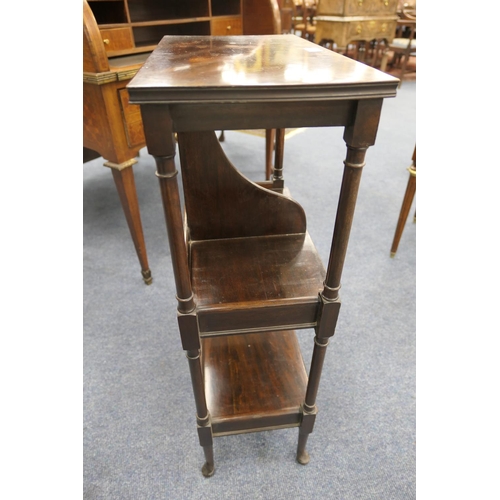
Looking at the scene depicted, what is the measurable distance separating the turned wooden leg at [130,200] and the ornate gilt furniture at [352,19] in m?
2.76

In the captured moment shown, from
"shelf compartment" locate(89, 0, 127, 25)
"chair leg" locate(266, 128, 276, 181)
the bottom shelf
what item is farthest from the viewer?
"chair leg" locate(266, 128, 276, 181)

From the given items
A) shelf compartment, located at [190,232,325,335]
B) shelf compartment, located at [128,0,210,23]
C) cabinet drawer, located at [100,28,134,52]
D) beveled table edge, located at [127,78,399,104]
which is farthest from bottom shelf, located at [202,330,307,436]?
shelf compartment, located at [128,0,210,23]

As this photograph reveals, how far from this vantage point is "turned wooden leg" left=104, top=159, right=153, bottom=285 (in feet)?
3.53

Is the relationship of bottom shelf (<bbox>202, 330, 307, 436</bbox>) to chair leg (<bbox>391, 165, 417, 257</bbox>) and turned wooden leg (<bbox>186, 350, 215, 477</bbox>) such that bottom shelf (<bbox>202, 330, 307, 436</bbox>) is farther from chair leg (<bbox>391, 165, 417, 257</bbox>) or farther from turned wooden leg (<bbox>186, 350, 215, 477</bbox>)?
chair leg (<bbox>391, 165, 417, 257</bbox>)

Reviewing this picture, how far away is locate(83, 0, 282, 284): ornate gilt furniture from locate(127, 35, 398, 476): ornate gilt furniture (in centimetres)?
33

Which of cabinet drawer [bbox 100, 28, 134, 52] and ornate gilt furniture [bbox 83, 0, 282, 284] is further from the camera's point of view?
cabinet drawer [bbox 100, 28, 134, 52]

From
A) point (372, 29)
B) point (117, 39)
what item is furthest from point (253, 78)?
point (372, 29)

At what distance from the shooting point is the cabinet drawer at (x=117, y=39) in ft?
3.64

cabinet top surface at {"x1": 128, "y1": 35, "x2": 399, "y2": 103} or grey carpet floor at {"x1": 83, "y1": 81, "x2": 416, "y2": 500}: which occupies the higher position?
cabinet top surface at {"x1": 128, "y1": 35, "x2": 399, "y2": 103}

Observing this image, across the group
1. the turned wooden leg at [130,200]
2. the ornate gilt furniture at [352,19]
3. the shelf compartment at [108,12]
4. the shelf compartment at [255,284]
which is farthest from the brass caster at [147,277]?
the ornate gilt furniture at [352,19]

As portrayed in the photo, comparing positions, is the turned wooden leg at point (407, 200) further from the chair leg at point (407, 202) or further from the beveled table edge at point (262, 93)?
the beveled table edge at point (262, 93)

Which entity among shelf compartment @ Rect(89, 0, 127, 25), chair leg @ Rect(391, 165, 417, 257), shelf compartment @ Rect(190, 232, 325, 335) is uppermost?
shelf compartment @ Rect(89, 0, 127, 25)

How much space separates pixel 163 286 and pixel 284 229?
67 cm
